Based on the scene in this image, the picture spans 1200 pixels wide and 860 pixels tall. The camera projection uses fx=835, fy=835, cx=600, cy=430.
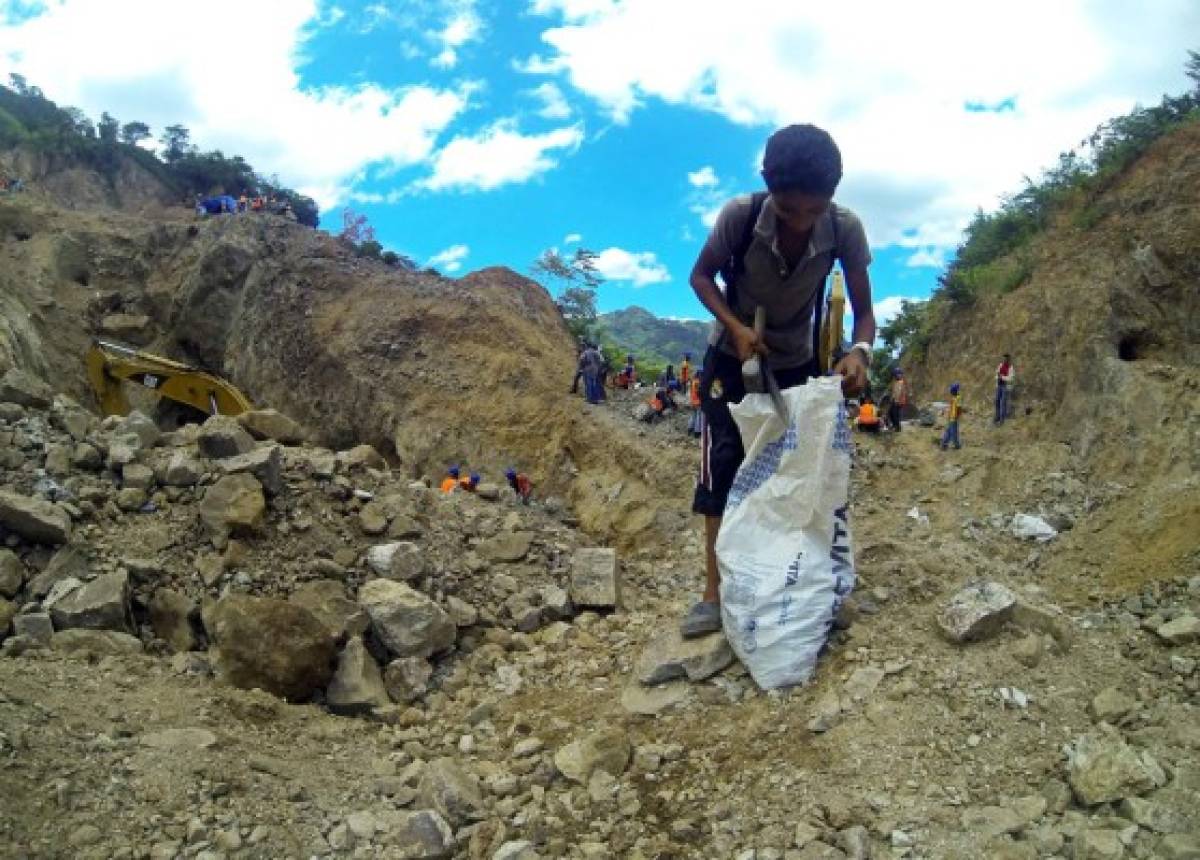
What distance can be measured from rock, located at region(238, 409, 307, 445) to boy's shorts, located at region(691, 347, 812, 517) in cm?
423

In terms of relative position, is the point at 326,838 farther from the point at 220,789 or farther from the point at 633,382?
the point at 633,382

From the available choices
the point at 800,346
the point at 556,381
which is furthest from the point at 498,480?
the point at 800,346

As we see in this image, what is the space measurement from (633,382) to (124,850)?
568 inches

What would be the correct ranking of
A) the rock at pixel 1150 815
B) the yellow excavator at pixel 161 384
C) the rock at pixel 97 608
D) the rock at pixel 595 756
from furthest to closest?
the yellow excavator at pixel 161 384, the rock at pixel 97 608, the rock at pixel 595 756, the rock at pixel 1150 815

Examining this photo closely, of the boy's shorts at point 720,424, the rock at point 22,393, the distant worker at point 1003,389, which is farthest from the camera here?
the distant worker at point 1003,389

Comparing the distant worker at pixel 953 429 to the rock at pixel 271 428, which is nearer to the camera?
the rock at pixel 271 428

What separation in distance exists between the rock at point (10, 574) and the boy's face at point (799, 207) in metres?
3.92

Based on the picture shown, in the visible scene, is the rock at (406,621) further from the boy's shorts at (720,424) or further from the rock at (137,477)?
the rock at (137,477)

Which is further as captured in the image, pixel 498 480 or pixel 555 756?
pixel 498 480

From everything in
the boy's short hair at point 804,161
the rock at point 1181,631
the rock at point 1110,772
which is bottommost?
the rock at point 1110,772

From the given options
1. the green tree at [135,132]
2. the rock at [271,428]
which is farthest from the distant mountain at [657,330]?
the rock at [271,428]

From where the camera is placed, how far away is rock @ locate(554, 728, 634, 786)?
2.78m

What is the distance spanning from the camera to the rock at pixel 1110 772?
2.18m

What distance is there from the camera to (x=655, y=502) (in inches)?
400
